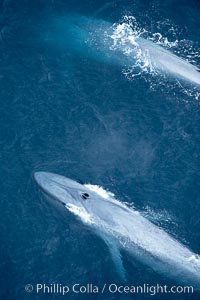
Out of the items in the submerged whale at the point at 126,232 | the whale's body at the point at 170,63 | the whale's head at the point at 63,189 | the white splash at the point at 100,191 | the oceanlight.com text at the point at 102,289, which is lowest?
the oceanlight.com text at the point at 102,289

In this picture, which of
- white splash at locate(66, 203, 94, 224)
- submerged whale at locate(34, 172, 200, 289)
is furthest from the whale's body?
white splash at locate(66, 203, 94, 224)

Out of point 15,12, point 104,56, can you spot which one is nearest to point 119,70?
point 104,56

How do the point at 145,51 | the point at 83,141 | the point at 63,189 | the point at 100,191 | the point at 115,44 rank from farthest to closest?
the point at 115,44, the point at 145,51, the point at 83,141, the point at 100,191, the point at 63,189

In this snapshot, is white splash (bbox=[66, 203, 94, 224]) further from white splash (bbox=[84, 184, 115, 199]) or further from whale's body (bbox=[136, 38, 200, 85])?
whale's body (bbox=[136, 38, 200, 85])

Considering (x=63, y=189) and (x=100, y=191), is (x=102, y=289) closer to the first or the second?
(x=100, y=191)

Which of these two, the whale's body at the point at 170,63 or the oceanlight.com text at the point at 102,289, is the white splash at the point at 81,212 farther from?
the whale's body at the point at 170,63

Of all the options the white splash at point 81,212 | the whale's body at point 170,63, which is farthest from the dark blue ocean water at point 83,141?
the whale's body at point 170,63

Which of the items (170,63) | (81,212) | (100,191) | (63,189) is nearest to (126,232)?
(81,212)
